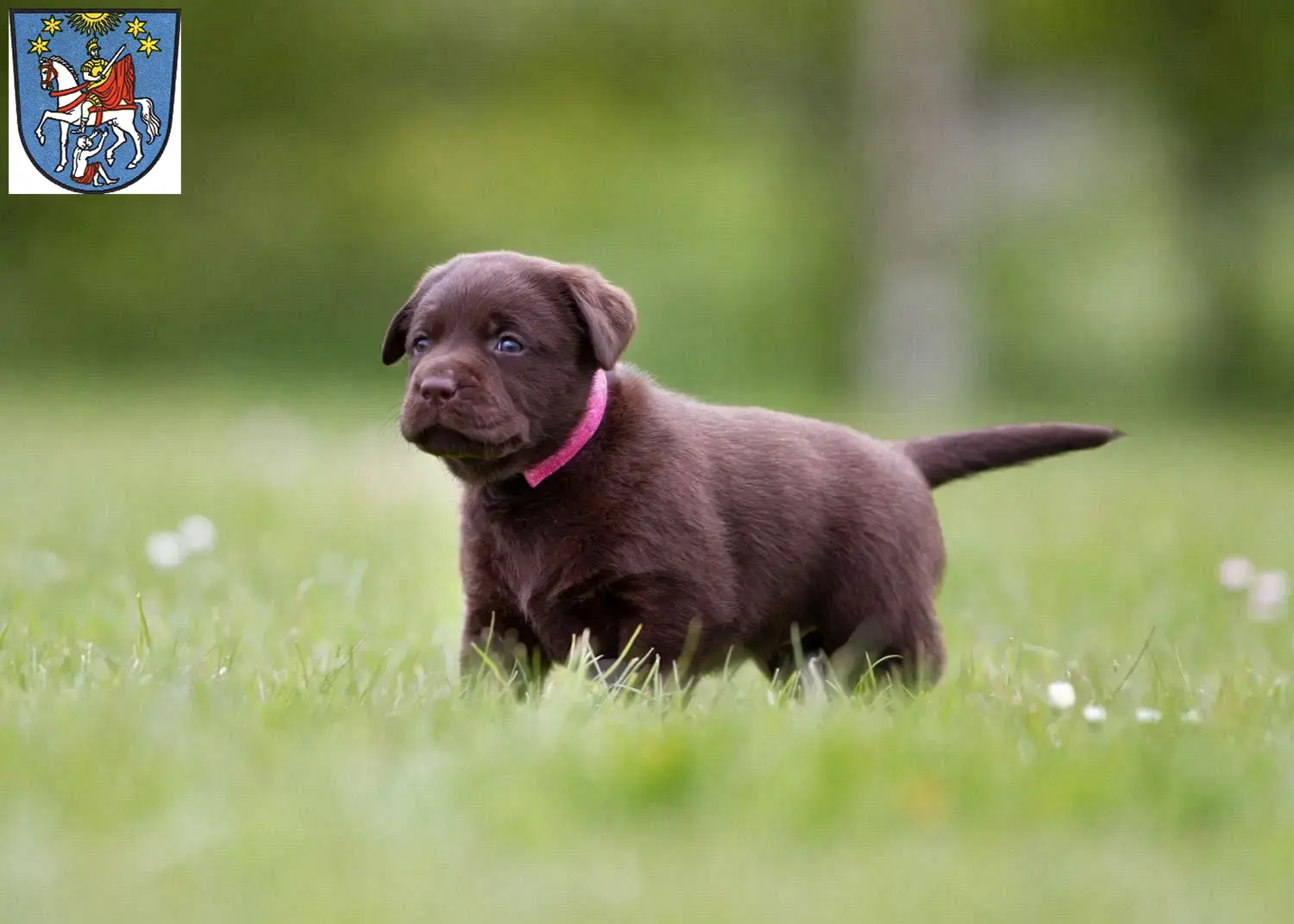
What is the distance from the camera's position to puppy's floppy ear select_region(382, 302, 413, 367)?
3523 millimetres

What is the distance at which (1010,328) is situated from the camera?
1666 cm

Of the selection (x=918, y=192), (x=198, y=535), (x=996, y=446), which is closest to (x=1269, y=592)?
(x=996, y=446)

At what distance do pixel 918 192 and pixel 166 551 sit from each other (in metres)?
9.76

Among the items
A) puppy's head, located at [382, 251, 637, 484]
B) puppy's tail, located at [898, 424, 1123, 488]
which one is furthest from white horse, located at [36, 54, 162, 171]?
puppy's tail, located at [898, 424, 1123, 488]

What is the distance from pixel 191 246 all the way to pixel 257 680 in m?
14.6

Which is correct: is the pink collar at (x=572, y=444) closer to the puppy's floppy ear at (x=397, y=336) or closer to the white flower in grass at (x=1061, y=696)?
the puppy's floppy ear at (x=397, y=336)

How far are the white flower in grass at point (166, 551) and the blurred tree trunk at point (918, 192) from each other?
8.53 metres

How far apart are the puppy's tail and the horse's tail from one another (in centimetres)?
222

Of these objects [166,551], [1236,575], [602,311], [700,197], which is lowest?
[700,197]

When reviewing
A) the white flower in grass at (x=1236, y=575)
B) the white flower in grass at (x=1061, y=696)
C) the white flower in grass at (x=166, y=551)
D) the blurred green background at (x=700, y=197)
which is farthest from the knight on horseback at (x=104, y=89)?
the blurred green background at (x=700, y=197)

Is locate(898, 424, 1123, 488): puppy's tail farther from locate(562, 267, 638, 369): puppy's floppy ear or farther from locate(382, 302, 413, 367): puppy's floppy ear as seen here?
locate(382, 302, 413, 367): puppy's floppy ear

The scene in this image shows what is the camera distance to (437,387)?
3.13 meters

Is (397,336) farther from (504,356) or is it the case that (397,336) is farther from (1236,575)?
(1236,575)

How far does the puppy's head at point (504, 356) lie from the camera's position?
10.3ft
